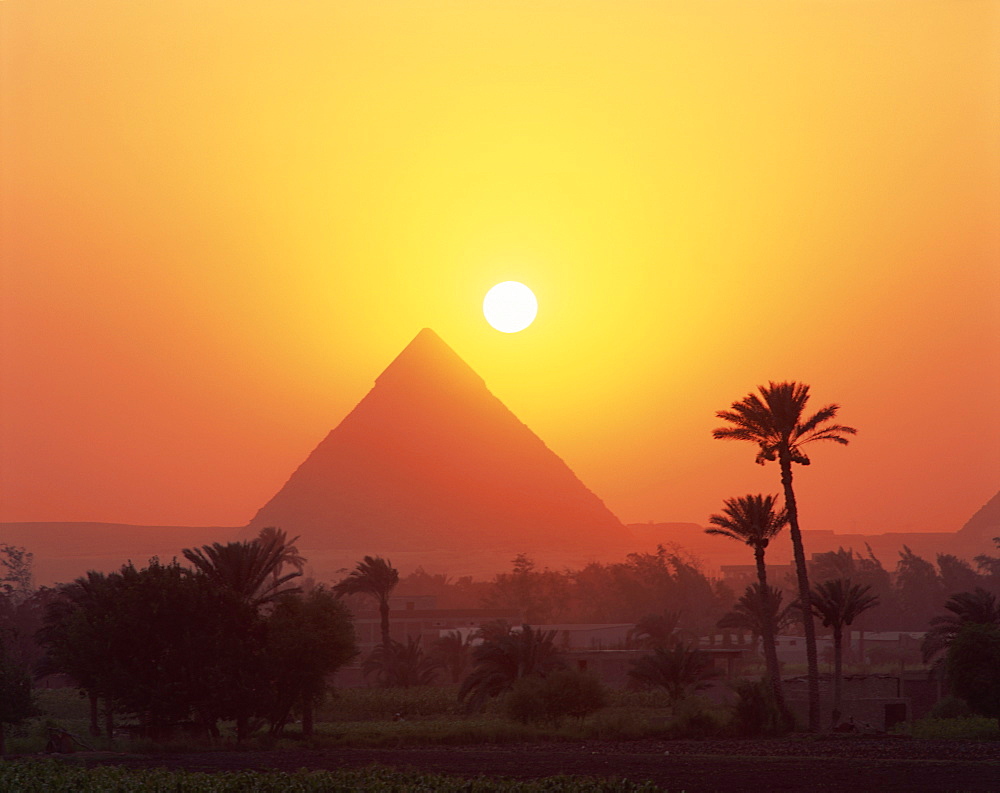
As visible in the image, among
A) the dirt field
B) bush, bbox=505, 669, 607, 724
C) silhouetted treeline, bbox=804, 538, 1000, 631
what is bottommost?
the dirt field

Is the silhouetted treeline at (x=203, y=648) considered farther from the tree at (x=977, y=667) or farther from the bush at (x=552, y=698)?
the tree at (x=977, y=667)

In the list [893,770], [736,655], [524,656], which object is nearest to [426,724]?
[524,656]

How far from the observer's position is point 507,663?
5294cm

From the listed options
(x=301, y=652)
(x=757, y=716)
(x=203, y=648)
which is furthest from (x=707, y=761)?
(x=203, y=648)

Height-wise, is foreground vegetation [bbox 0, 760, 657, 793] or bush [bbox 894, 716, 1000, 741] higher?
foreground vegetation [bbox 0, 760, 657, 793]

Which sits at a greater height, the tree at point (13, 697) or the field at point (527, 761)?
the tree at point (13, 697)

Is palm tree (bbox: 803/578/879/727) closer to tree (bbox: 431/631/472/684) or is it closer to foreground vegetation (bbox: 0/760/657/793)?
foreground vegetation (bbox: 0/760/657/793)

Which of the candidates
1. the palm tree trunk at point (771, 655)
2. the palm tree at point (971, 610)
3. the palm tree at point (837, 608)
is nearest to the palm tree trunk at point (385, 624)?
the palm tree trunk at point (771, 655)

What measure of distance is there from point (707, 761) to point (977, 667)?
15.1 meters

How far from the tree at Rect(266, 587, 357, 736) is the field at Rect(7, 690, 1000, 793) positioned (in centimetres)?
133

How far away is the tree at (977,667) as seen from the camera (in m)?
42.8

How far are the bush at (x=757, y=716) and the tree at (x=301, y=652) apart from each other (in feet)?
46.4

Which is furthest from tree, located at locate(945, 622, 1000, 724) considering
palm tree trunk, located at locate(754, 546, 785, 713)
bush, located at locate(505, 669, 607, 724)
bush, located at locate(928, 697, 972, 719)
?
bush, located at locate(505, 669, 607, 724)

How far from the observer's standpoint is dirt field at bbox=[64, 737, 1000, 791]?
28.2 metres
